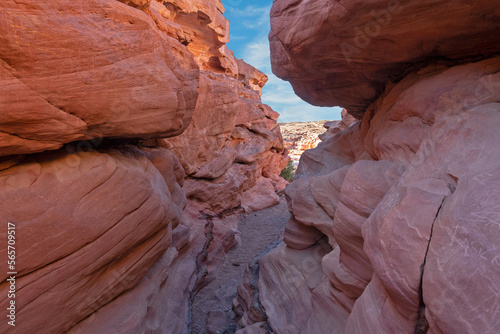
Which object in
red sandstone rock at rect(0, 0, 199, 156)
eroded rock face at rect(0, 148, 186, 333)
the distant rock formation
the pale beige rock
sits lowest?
the distant rock formation

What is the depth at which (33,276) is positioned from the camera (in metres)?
3.16

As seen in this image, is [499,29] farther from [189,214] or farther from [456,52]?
[189,214]

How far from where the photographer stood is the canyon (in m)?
2.44

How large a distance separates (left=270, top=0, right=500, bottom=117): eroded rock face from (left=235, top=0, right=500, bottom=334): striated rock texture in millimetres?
26

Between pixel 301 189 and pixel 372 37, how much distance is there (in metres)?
4.03

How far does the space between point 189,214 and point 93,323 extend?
5.98 metres

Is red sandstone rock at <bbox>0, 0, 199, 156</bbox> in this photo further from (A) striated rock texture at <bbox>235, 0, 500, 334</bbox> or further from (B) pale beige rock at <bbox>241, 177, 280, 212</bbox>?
(B) pale beige rock at <bbox>241, 177, 280, 212</bbox>

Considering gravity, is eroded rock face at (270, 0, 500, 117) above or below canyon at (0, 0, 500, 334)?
above

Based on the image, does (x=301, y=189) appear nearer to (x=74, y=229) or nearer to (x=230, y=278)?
(x=230, y=278)

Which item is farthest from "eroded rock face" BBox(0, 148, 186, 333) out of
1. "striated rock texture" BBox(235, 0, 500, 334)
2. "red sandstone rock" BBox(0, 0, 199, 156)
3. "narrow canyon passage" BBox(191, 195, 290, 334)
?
"striated rock texture" BBox(235, 0, 500, 334)

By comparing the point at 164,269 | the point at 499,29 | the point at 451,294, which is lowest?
the point at 164,269

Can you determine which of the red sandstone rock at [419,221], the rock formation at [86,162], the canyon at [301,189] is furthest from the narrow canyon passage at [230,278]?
the red sandstone rock at [419,221]

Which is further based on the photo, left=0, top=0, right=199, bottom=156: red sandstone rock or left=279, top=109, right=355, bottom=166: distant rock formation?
left=279, top=109, right=355, bottom=166: distant rock formation

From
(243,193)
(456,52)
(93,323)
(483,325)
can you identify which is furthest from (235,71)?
(483,325)
